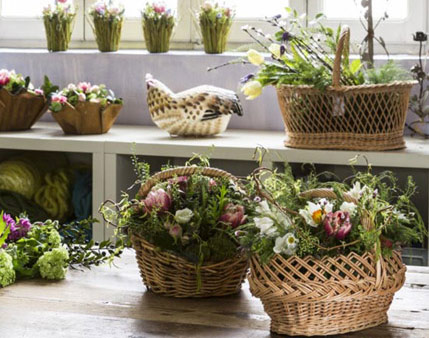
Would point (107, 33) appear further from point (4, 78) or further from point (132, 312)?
point (132, 312)

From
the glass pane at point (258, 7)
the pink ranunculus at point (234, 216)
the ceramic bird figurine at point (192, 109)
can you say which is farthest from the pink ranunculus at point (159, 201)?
the glass pane at point (258, 7)

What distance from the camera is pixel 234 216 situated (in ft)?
5.19

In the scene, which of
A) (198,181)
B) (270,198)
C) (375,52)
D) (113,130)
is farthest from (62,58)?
(270,198)

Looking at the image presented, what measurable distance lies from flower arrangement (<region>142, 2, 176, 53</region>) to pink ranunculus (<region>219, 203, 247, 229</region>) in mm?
2056

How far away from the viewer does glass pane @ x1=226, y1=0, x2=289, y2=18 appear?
12.0 feet

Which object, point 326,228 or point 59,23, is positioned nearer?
point 326,228

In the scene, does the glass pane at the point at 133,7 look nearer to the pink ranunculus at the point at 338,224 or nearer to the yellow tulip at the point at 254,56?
the yellow tulip at the point at 254,56

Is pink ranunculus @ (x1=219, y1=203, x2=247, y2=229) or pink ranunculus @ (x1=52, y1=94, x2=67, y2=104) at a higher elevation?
pink ranunculus @ (x1=52, y1=94, x2=67, y2=104)

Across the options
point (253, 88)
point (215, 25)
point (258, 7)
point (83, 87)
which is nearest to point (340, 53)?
Result: point (253, 88)

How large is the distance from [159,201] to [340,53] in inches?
51.8

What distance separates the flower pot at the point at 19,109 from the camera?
3.40 meters

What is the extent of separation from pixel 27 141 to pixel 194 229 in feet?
6.10

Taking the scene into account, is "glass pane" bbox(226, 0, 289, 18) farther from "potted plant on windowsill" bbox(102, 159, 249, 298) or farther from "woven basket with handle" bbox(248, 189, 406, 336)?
"woven basket with handle" bbox(248, 189, 406, 336)

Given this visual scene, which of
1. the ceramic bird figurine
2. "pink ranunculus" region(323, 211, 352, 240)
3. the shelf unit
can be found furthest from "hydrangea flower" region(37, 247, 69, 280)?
the ceramic bird figurine
